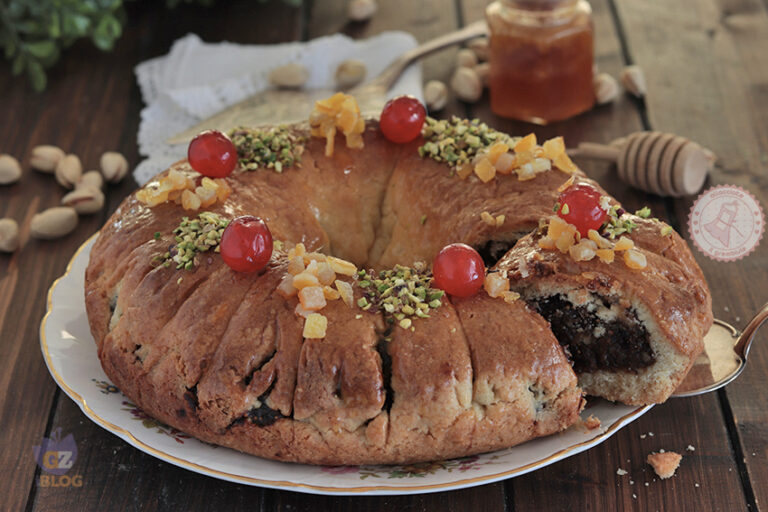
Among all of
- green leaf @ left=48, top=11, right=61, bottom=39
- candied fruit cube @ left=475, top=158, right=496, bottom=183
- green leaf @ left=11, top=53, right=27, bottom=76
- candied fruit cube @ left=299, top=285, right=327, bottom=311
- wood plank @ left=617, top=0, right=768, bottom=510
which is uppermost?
candied fruit cube @ left=299, top=285, right=327, bottom=311

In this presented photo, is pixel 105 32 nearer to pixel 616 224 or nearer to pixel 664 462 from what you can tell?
pixel 616 224

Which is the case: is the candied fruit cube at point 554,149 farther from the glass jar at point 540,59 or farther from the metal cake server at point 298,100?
the metal cake server at point 298,100

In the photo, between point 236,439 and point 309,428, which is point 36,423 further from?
point 309,428

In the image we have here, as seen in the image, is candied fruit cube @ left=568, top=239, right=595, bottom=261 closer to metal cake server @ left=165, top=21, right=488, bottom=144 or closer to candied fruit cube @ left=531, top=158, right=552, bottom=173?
candied fruit cube @ left=531, top=158, right=552, bottom=173

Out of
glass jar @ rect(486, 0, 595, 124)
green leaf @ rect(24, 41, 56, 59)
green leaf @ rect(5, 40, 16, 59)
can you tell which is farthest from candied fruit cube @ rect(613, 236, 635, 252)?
green leaf @ rect(5, 40, 16, 59)

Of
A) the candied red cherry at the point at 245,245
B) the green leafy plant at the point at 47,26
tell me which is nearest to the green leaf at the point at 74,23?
the green leafy plant at the point at 47,26

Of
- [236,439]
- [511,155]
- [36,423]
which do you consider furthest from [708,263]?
[36,423]
